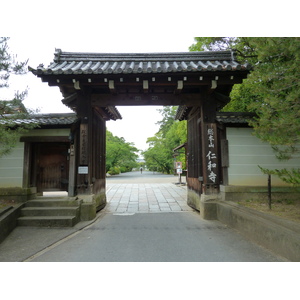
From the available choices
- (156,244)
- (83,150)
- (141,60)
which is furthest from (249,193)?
(141,60)

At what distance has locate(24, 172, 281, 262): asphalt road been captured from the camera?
3.88 m

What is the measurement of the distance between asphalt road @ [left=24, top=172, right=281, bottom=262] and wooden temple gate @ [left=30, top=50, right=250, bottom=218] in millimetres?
1438

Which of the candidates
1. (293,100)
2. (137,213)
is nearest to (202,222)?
(137,213)

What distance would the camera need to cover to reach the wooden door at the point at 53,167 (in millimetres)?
7879

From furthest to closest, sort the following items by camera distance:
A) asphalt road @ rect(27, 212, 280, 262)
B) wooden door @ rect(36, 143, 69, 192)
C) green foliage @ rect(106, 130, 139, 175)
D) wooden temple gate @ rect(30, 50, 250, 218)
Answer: green foliage @ rect(106, 130, 139, 175)
wooden door @ rect(36, 143, 69, 192)
wooden temple gate @ rect(30, 50, 250, 218)
asphalt road @ rect(27, 212, 280, 262)

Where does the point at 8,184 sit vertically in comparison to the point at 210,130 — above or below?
below

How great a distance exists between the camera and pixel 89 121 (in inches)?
271

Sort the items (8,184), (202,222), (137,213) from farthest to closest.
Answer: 1. (137,213)
2. (8,184)
3. (202,222)

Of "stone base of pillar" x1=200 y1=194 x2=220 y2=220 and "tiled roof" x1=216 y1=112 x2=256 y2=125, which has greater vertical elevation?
"tiled roof" x1=216 y1=112 x2=256 y2=125

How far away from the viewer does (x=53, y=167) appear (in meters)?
7.98

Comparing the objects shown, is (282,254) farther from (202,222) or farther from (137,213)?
(137,213)

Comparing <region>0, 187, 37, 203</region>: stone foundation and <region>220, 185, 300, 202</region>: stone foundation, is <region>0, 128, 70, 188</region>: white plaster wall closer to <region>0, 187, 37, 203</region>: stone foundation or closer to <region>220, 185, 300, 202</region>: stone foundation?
<region>0, 187, 37, 203</region>: stone foundation

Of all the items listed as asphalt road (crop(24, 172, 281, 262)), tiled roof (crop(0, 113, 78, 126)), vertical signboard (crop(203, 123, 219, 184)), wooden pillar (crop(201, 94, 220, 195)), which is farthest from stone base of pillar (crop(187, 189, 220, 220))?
tiled roof (crop(0, 113, 78, 126))

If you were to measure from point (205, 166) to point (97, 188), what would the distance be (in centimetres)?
398
